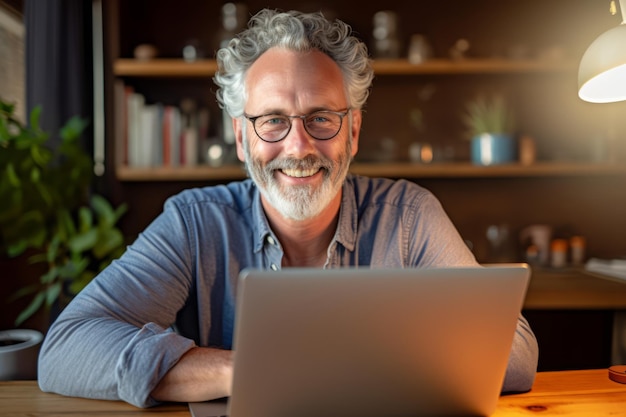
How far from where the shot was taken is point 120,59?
2.87 metres

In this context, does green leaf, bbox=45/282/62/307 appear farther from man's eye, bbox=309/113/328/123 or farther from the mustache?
man's eye, bbox=309/113/328/123

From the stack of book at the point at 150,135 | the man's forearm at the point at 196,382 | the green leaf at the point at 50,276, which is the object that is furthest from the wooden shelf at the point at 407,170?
the man's forearm at the point at 196,382

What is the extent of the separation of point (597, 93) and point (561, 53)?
1.76 meters

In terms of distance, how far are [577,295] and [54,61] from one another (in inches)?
93.7

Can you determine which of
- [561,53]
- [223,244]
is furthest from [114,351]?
[561,53]

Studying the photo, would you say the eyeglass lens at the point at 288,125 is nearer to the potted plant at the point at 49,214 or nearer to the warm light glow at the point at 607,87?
the warm light glow at the point at 607,87

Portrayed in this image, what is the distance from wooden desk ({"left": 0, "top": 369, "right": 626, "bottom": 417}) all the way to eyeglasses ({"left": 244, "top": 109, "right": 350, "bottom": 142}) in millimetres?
724

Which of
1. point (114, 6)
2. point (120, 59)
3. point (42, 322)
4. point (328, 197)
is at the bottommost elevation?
point (42, 322)

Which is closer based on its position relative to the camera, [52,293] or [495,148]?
[52,293]

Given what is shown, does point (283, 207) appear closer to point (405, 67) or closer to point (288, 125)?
point (288, 125)

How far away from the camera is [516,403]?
1056mm

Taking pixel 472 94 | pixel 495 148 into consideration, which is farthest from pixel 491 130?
pixel 472 94

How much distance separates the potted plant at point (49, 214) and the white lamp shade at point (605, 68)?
1.71m

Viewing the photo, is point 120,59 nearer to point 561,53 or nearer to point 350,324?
point 561,53
